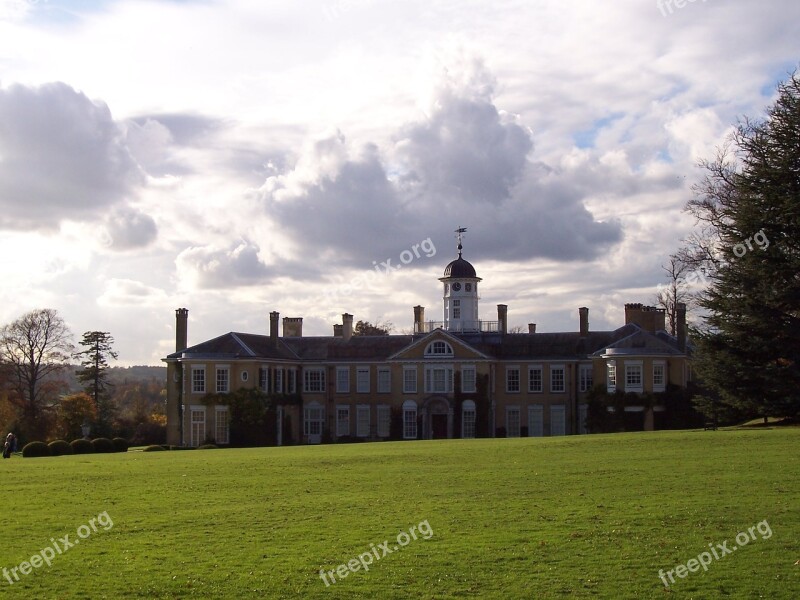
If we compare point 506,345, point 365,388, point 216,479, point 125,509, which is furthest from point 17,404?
point 125,509

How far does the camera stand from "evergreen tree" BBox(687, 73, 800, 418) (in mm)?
39031

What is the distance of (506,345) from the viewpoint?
68125 millimetres

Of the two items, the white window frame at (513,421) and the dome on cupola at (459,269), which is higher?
the dome on cupola at (459,269)

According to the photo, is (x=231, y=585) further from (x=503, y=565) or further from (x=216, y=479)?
(x=216, y=479)

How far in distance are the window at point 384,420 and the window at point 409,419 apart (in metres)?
1.19

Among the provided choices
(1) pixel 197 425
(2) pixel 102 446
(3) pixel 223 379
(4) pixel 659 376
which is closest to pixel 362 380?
(3) pixel 223 379

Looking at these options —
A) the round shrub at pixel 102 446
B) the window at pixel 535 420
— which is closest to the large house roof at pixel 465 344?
the window at pixel 535 420

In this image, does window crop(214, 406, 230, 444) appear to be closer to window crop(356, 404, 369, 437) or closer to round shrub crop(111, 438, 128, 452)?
window crop(356, 404, 369, 437)

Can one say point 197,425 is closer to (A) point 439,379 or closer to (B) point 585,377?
(A) point 439,379

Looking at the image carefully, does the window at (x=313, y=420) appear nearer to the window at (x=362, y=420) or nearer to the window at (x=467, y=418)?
the window at (x=362, y=420)

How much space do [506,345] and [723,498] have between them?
46.8m

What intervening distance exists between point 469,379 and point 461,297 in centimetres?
708

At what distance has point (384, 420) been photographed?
2677 inches

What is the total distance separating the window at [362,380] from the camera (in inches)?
2712
